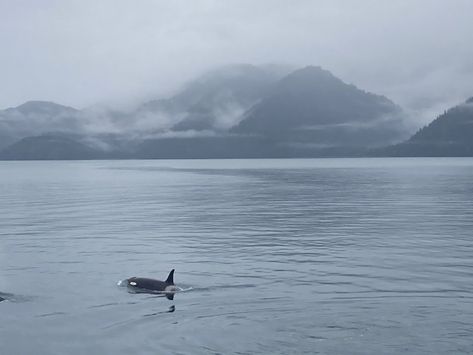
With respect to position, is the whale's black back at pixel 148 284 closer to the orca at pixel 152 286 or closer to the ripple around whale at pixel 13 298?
the orca at pixel 152 286

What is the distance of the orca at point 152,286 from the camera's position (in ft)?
114

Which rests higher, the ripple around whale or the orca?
the orca

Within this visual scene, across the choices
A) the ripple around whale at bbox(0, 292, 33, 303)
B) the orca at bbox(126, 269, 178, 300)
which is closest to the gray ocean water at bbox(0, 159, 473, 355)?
the ripple around whale at bbox(0, 292, 33, 303)

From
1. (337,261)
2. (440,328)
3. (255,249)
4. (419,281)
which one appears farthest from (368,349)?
(255,249)

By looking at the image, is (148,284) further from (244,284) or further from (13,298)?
(13,298)

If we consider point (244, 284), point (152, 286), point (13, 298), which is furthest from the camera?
point (244, 284)

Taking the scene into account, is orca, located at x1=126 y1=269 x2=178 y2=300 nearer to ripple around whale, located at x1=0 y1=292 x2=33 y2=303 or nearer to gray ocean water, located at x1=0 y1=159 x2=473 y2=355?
gray ocean water, located at x1=0 y1=159 x2=473 y2=355

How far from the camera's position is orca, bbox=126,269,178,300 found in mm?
34719

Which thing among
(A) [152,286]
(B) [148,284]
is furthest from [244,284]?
(B) [148,284]

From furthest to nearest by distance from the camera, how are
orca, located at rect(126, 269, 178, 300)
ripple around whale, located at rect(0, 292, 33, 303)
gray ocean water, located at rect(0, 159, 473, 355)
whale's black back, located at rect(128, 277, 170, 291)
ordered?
whale's black back, located at rect(128, 277, 170, 291) < orca, located at rect(126, 269, 178, 300) < ripple around whale, located at rect(0, 292, 33, 303) < gray ocean water, located at rect(0, 159, 473, 355)

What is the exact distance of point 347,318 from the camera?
28406 mm

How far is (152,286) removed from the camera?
1380 inches

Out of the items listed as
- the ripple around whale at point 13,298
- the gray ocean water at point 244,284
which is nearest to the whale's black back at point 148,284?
the gray ocean water at point 244,284

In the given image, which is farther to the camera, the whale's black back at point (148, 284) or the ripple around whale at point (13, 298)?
the whale's black back at point (148, 284)
